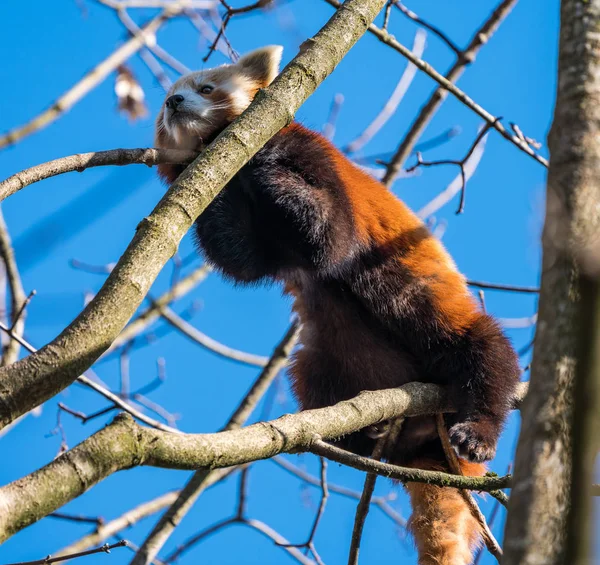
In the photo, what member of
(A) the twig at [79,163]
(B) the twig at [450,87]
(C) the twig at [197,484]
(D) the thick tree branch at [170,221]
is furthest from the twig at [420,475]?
(B) the twig at [450,87]

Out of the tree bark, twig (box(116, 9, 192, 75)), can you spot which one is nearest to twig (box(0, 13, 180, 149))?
twig (box(116, 9, 192, 75))

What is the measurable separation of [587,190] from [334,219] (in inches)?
124

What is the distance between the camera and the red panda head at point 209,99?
5.55m

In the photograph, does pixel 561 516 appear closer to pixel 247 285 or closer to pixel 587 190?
pixel 587 190

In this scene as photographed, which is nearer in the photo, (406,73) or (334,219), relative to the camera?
(334,219)

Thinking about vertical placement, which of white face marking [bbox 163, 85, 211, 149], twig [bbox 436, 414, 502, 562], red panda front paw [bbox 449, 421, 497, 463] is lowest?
twig [bbox 436, 414, 502, 562]

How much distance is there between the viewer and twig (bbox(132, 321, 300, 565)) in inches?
219

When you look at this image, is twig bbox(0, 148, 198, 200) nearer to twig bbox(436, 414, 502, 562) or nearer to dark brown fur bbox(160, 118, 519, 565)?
dark brown fur bbox(160, 118, 519, 565)

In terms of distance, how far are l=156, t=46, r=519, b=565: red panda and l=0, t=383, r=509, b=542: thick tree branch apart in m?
1.39

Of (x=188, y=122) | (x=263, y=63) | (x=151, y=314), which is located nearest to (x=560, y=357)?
(x=188, y=122)

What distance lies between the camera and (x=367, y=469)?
9.55 ft

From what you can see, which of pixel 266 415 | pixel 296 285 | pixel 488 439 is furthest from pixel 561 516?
pixel 266 415

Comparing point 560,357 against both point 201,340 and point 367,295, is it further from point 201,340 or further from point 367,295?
point 201,340

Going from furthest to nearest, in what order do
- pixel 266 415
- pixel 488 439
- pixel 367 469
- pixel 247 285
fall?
pixel 266 415
pixel 247 285
pixel 488 439
pixel 367 469
